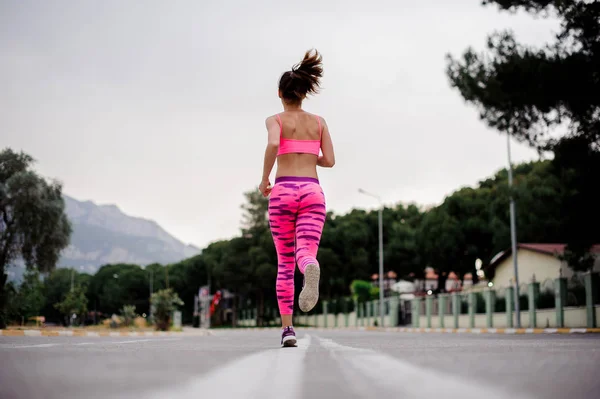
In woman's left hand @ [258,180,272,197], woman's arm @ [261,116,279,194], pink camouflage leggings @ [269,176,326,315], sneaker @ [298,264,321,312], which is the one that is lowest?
sneaker @ [298,264,321,312]

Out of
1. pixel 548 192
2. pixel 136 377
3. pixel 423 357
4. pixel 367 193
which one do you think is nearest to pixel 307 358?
pixel 423 357

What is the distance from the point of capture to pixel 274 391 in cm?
269

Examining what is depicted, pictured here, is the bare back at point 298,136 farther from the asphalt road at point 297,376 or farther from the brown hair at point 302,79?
the asphalt road at point 297,376

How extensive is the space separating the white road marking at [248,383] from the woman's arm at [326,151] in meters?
2.78

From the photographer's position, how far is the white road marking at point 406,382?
2621 mm

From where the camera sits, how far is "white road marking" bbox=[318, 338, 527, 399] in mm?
2621

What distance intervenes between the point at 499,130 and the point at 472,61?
221cm

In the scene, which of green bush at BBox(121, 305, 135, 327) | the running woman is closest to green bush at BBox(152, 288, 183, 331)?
green bush at BBox(121, 305, 135, 327)

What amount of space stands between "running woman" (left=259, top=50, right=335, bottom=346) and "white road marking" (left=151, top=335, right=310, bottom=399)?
2163 mm

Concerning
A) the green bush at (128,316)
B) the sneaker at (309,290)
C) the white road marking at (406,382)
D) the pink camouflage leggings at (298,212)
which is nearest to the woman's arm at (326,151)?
the pink camouflage leggings at (298,212)

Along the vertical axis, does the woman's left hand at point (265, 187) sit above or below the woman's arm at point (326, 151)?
below

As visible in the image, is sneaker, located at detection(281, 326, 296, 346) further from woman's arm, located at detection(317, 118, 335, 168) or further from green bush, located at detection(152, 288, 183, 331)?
green bush, located at detection(152, 288, 183, 331)

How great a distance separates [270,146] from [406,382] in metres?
3.27

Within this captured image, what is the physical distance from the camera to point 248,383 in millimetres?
2934
